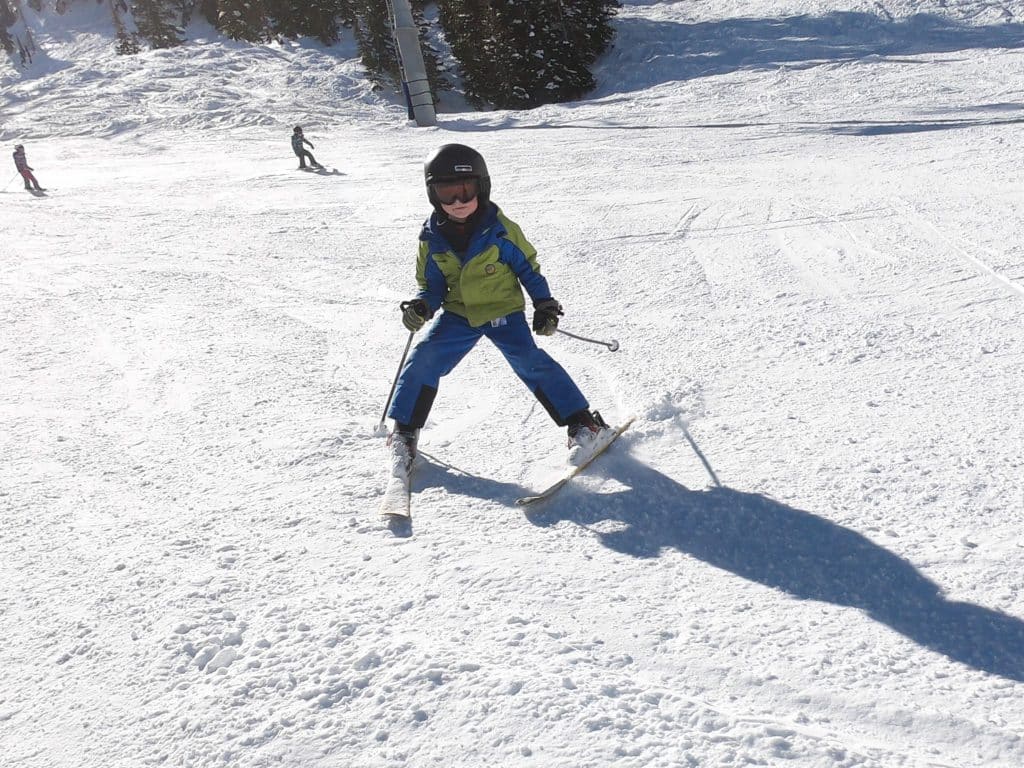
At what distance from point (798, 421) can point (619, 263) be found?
3294 millimetres

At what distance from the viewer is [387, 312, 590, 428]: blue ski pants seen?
3402 millimetres

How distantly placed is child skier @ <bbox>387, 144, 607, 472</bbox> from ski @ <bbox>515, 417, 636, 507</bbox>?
0.05 meters

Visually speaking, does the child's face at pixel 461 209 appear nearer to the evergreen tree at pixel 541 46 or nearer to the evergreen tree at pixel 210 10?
the evergreen tree at pixel 541 46

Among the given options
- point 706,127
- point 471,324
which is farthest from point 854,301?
point 706,127

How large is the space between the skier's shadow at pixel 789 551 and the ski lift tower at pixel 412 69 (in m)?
17.4

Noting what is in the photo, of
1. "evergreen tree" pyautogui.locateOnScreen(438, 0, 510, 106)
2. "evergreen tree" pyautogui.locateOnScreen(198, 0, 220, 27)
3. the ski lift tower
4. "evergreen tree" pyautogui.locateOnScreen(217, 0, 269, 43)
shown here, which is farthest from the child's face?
"evergreen tree" pyautogui.locateOnScreen(198, 0, 220, 27)

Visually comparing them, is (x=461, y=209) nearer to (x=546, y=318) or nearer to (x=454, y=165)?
(x=454, y=165)

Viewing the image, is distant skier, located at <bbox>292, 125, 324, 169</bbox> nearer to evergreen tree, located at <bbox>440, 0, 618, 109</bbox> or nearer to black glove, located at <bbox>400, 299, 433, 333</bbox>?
black glove, located at <bbox>400, 299, 433, 333</bbox>

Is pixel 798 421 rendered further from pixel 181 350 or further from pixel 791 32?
pixel 791 32

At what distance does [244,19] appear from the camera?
125 feet

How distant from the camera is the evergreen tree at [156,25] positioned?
137ft

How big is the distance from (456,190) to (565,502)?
137 centimetres

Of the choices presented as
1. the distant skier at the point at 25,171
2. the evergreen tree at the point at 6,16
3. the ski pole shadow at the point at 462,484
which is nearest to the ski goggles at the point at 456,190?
the ski pole shadow at the point at 462,484

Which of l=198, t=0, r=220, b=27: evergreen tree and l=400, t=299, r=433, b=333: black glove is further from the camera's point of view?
l=198, t=0, r=220, b=27: evergreen tree
